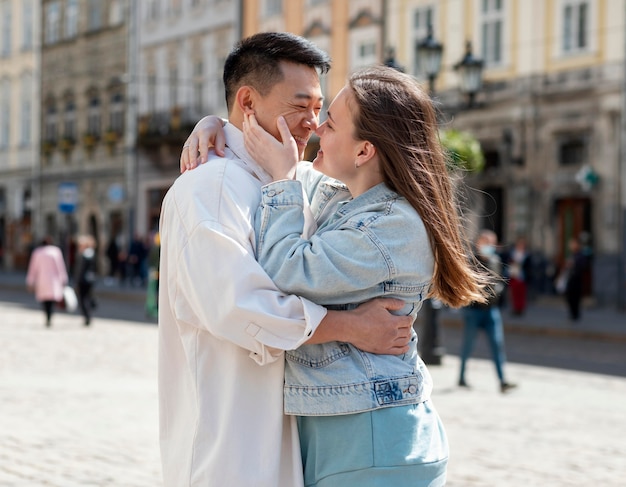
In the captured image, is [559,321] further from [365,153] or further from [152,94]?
[152,94]

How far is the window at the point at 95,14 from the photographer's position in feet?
148

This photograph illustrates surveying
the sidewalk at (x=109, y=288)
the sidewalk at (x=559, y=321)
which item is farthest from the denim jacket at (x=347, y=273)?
the sidewalk at (x=109, y=288)

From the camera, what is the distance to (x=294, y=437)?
8.77 feet

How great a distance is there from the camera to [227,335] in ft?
8.40

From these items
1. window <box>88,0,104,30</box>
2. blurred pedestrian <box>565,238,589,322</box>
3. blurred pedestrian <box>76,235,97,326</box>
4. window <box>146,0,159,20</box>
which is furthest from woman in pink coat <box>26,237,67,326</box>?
window <box>88,0,104,30</box>

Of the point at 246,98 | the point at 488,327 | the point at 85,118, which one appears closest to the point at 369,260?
the point at 246,98

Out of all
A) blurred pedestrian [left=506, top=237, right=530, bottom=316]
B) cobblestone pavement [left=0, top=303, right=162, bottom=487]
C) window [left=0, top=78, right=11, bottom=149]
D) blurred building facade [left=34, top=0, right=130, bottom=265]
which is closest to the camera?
cobblestone pavement [left=0, top=303, right=162, bottom=487]

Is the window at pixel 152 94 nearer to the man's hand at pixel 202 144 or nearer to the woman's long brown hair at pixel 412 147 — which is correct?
the man's hand at pixel 202 144

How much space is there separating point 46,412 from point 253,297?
6712 millimetres

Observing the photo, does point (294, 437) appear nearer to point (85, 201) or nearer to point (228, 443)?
point (228, 443)

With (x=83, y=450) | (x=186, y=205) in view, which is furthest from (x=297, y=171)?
(x=83, y=450)

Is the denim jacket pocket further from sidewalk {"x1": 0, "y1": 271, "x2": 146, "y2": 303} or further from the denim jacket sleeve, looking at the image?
sidewalk {"x1": 0, "y1": 271, "x2": 146, "y2": 303}

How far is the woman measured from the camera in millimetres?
2602

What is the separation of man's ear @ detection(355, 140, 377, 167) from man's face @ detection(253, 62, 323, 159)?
22 centimetres
